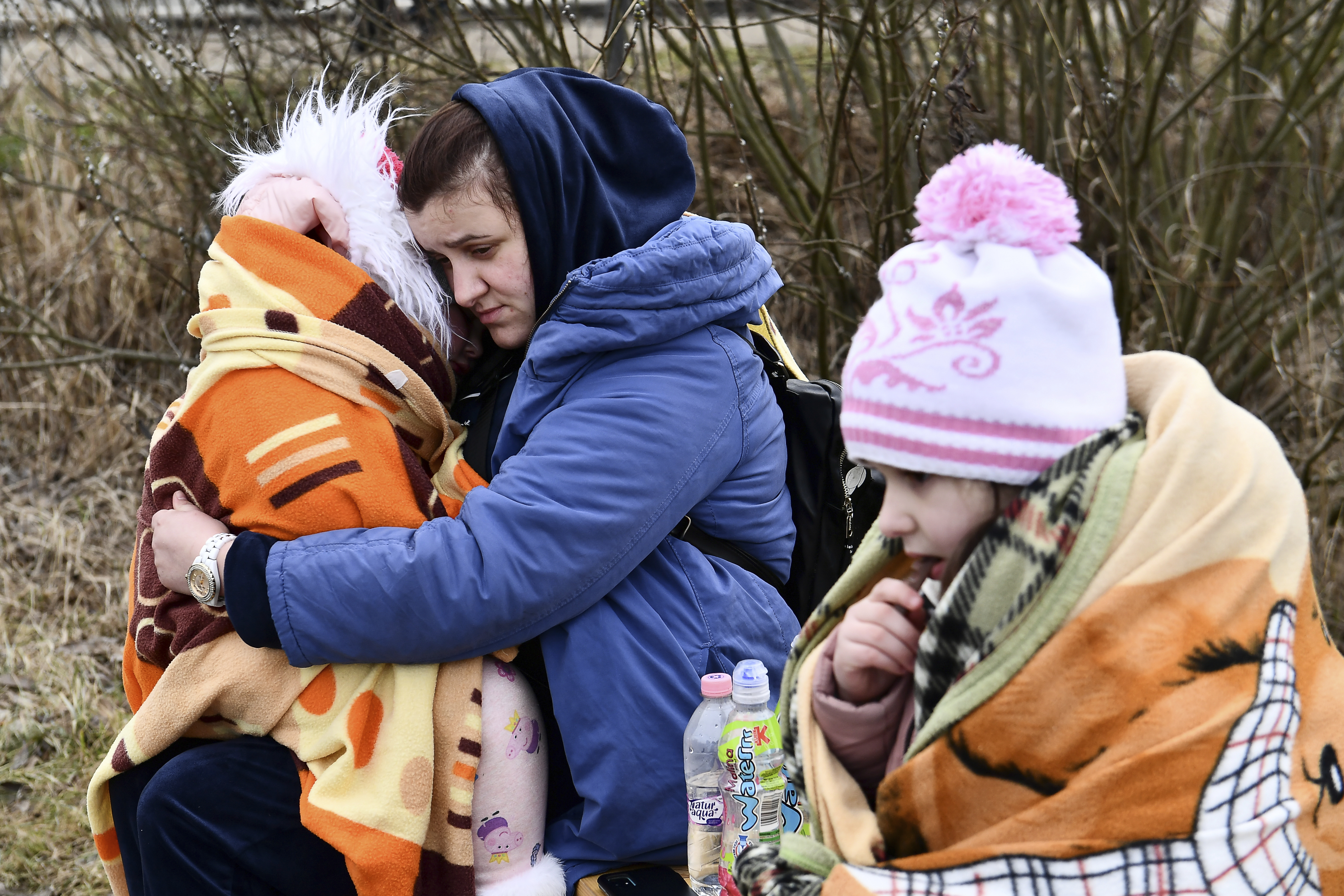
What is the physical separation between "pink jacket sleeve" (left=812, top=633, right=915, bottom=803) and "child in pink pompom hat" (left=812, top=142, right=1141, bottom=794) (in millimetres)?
97

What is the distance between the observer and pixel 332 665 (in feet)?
6.44

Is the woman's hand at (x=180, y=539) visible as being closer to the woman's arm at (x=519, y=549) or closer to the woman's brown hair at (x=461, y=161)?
the woman's arm at (x=519, y=549)

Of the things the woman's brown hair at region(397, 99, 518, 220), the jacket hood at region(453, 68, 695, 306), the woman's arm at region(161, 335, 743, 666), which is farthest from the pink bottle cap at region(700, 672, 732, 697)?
the woman's brown hair at region(397, 99, 518, 220)

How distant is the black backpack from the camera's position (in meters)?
2.25

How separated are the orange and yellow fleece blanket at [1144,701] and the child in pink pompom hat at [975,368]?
5cm

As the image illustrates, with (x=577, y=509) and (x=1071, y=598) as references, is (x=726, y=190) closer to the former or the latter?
(x=577, y=509)

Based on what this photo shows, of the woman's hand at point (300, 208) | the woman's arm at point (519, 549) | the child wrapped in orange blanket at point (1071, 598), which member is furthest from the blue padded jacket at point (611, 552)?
the child wrapped in orange blanket at point (1071, 598)

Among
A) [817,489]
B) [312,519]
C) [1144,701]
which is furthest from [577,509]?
[1144,701]

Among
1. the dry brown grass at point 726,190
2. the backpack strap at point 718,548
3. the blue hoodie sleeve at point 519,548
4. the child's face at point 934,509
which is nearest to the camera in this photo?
the child's face at point 934,509

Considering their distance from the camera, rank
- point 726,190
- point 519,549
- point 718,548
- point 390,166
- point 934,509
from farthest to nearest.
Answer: point 726,190 < point 390,166 < point 718,548 < point 519,549 < point 934,509

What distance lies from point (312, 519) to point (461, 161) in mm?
659

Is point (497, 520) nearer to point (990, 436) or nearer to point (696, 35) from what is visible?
point (990, 436)

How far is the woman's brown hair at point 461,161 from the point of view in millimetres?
2041

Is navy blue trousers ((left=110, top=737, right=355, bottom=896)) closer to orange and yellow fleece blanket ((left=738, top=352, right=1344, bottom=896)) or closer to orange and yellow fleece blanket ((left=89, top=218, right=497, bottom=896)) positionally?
orange and yellow fleece blanket ((left=89, top=218, right=497, bottom=896))
